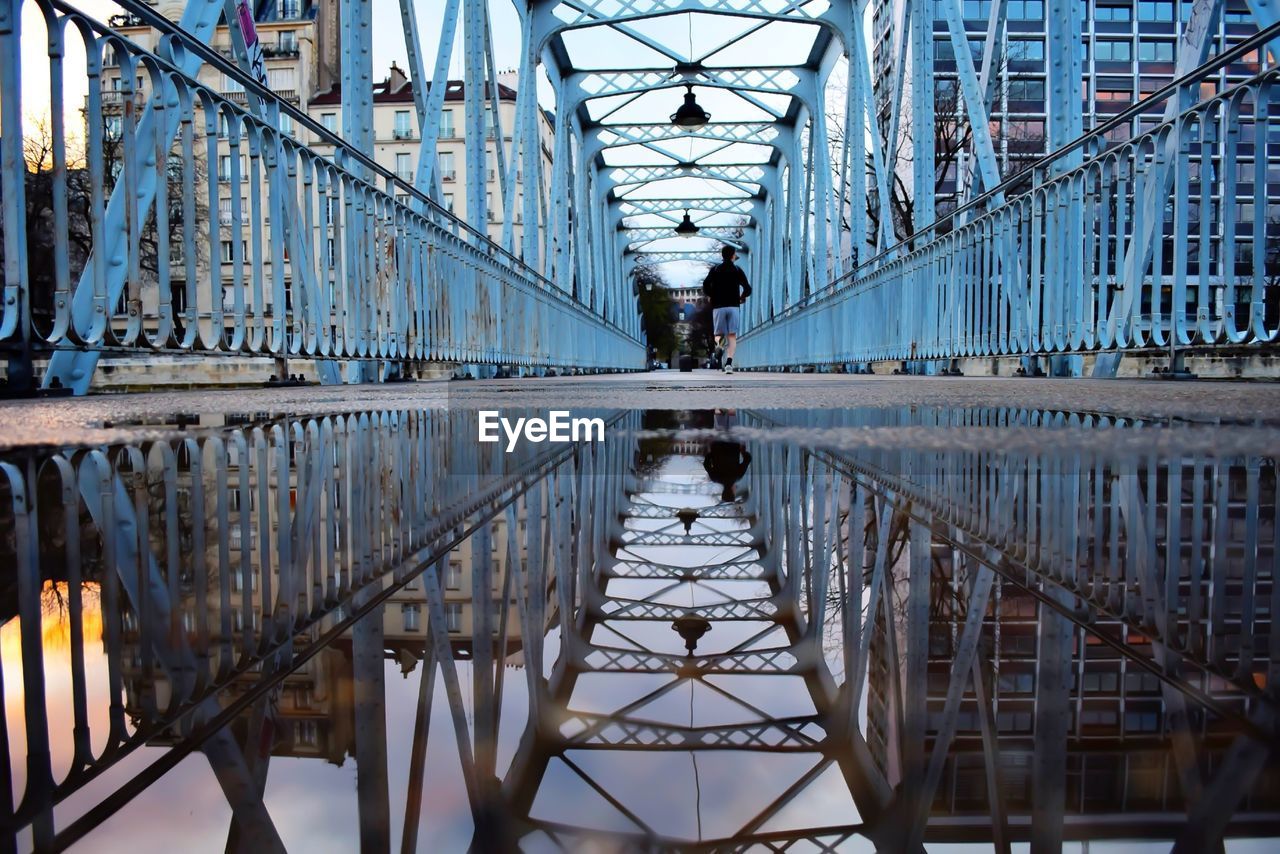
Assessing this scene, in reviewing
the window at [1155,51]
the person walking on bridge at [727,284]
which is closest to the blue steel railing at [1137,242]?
the person walking on bridge at [727,284]

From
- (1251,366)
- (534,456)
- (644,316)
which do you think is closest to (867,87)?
(1251,366)

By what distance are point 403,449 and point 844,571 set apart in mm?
1315

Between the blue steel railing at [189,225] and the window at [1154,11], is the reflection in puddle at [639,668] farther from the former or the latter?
the window at [1154,11]

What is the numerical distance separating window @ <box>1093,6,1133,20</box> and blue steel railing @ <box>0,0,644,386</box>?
46.3 m

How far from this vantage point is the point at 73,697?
54cm

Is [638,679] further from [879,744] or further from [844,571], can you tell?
[844,571]

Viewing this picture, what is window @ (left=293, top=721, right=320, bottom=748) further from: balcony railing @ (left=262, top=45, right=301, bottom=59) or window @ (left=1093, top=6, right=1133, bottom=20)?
window @ (left=1093, top=6, right=1133, bottom=20)

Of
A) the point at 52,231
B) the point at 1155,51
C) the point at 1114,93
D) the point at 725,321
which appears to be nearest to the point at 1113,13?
the point at 1155,51

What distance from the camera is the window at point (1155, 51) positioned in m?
45.6

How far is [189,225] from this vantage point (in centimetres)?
313

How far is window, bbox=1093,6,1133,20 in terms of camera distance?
1757 inches

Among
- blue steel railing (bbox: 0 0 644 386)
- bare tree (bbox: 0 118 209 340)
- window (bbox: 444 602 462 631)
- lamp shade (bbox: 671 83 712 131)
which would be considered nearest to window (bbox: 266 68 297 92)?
lamp shade (bbox: 671 83 712 131)

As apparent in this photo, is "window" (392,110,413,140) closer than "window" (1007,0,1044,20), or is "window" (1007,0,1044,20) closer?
"window" (392,110,413,140)

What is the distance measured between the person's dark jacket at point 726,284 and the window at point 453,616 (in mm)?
13823
